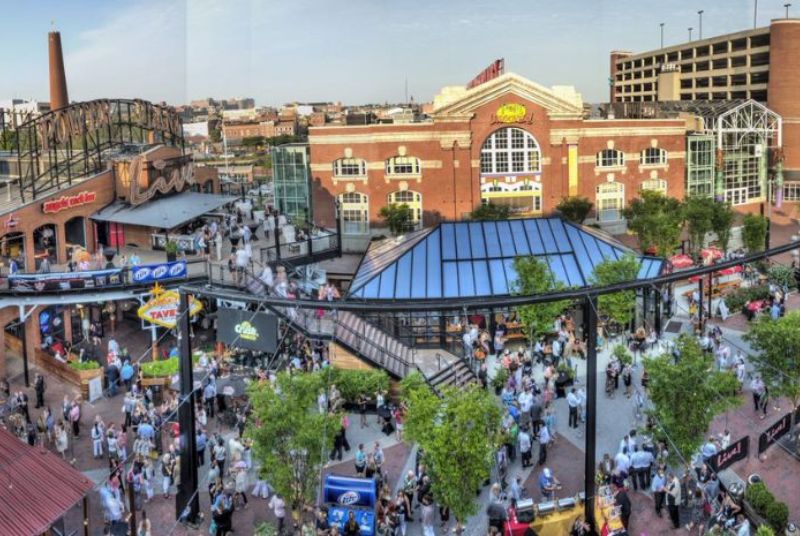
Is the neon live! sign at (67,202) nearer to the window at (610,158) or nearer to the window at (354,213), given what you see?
the window at (354,213)

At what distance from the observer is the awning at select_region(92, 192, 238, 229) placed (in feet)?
132

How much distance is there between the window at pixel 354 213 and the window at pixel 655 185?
66.7ft

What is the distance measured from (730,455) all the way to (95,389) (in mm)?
21697

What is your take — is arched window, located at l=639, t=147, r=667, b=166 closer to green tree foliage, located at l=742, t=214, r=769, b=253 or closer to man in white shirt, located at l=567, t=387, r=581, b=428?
green tree foliage, located at l=742, t=214, r=769, b=253

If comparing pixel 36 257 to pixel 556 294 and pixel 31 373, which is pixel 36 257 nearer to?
pixel 31 373

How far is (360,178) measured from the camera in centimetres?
5462

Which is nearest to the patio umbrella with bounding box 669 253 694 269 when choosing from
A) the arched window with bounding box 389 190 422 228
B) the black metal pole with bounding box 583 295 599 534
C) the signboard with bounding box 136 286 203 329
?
the arched window with bounding box 389 190 422 228

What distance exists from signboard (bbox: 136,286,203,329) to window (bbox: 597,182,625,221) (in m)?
35.7

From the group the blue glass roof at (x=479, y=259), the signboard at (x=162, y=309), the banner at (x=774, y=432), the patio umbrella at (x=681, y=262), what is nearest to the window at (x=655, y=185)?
the patio umbrella at (x=681, y=262)

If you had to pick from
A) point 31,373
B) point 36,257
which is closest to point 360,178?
point 36,257

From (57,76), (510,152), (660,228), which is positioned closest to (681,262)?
(660,228)

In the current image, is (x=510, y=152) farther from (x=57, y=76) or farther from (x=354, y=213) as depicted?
(x=57, y=76)

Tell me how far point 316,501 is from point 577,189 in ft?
133

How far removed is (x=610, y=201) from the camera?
2272 inches
